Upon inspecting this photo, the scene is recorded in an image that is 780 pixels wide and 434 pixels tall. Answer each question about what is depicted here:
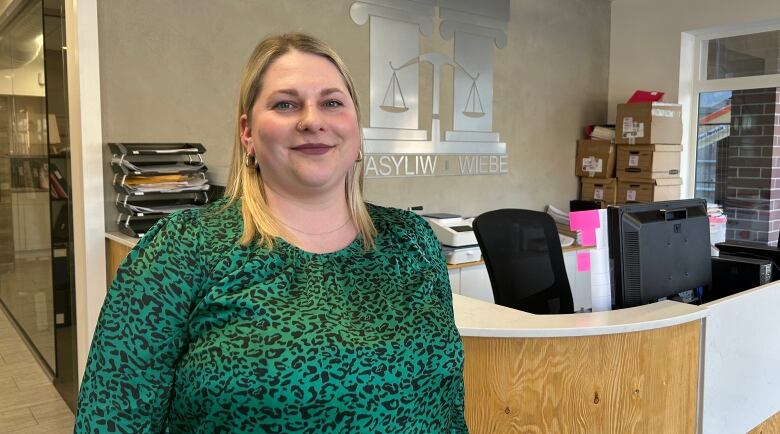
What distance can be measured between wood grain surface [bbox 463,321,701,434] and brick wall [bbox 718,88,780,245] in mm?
3908

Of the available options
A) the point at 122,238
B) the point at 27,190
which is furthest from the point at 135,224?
the point at 27,190

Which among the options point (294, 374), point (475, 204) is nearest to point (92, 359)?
point (294, 374)

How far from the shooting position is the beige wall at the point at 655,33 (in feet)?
15.9

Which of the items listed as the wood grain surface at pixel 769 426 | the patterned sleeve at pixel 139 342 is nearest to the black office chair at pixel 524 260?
the wood grain surface at pixel 769 426

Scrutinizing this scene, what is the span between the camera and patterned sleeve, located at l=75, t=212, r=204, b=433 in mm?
903

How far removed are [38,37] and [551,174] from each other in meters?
3.67

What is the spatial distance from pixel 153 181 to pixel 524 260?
5.46 ft

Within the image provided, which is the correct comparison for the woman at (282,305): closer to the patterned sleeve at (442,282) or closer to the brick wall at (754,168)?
the patterned sleeve at (442,282)

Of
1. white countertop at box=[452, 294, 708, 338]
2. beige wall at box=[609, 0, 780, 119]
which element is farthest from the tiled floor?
beige wall at box=[609, 0, 780, 119]

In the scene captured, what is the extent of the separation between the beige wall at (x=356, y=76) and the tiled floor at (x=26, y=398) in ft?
3.81

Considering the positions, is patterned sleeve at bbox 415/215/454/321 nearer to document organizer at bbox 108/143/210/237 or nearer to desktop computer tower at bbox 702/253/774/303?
desktop computer tower at bbox 702/253/774/303

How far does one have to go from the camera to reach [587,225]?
6.59 ft

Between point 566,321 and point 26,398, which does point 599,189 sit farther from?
point 26,398

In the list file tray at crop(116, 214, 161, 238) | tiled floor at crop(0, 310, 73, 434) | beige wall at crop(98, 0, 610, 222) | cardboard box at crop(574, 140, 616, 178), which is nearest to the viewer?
file tray at crop(116, 214, 161, 238)
